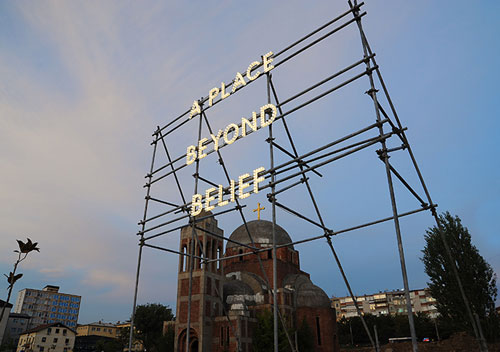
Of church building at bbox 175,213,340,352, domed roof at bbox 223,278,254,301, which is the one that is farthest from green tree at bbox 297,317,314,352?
domed roof at bbox 223,278,254,301

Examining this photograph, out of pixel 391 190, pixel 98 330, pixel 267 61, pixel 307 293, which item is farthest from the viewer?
pixel 98 330

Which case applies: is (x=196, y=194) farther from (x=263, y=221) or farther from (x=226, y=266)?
(x=263, y=221)

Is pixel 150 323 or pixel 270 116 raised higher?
pixel 270 116

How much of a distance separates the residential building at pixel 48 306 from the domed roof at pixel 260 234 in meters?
85.8

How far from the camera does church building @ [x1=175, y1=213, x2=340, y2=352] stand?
29.5 m

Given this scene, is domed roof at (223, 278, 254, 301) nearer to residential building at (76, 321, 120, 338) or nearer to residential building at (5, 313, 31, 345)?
residential building at (5, 313, 31, 345)

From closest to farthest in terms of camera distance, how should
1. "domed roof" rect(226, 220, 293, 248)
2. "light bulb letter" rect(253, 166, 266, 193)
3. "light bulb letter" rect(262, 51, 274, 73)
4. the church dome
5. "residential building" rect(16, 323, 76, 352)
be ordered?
"light bulb letter" rect(253, 166, 266, 193)
"light bulb letter" rect(262, 51, 274, 73)
the church dome
"domed roof" rect(226, 220, 293, 248)
"residential building" rect(16, 323, 76, 352)

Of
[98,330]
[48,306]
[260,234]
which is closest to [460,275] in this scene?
[260,234]

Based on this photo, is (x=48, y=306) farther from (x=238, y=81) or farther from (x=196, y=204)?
(x=238, y=81)

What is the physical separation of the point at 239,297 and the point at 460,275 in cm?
1894

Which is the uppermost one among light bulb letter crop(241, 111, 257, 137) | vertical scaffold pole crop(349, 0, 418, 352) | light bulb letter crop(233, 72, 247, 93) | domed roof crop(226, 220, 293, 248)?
domed roof crop(226, 220, 293, 248)

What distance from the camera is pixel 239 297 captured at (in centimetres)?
3259

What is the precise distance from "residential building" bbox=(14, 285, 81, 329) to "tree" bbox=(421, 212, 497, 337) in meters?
105

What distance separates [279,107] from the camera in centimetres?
1430
